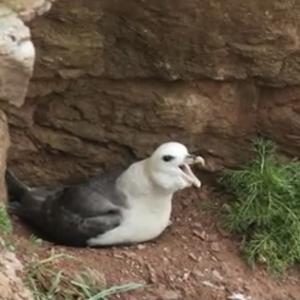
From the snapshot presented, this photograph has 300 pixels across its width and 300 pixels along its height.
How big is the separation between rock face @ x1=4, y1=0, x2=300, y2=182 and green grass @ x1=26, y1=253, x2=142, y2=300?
812 millimetres

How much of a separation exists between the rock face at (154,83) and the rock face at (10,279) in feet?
3.57

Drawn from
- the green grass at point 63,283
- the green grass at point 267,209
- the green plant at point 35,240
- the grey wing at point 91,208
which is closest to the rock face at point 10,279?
the green grass at point 63,283

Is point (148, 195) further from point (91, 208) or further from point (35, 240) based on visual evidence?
point (35, 240)

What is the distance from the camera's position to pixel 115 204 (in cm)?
602

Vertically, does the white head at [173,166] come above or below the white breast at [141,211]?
above

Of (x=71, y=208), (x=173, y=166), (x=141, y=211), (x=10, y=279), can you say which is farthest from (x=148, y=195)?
(x=10, y=279)

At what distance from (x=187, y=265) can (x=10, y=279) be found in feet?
4.20

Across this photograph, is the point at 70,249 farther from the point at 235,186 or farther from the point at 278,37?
the point at 278,37

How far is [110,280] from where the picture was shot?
5.56 metres

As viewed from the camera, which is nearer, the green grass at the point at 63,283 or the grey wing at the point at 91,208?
the green grass at the point at 63,283

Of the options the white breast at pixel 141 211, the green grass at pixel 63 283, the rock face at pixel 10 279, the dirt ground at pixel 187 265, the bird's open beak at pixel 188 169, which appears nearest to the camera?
the rock face at pixel 10 279

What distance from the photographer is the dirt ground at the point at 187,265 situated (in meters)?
5.63

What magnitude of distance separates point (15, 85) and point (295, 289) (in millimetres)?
1605

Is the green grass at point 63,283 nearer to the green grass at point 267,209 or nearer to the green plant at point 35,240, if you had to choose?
the green plant at point 35,240
